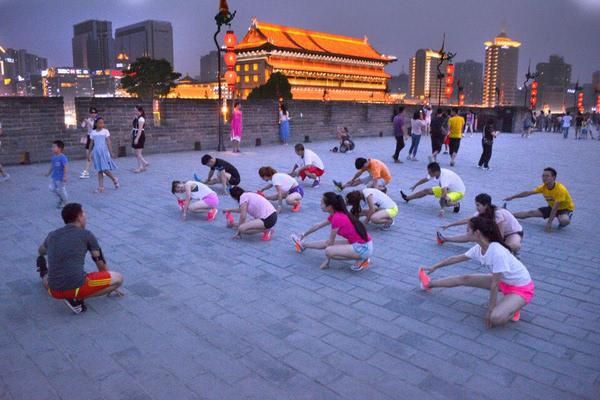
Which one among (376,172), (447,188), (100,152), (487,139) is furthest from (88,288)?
(487,139)

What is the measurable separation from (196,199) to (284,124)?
13490 mm

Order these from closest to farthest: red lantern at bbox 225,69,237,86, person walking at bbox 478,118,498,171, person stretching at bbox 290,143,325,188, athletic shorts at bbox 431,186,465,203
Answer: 1. athletic shorts at bbox 431,186,465,203
2. person stretching at bbox 290,143,325,188
3. person walking at bbox 478,118,498,171
4. red lantern at bbox 225,69,237,86

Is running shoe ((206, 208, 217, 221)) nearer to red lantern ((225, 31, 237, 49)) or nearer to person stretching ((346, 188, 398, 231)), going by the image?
person stretching ((346, 188, 398, 231))

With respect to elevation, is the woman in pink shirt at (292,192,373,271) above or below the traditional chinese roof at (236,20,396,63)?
below

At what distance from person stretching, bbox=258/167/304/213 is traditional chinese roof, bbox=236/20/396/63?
70.4m

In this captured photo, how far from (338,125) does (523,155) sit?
31.9 feet

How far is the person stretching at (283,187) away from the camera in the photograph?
822 cm

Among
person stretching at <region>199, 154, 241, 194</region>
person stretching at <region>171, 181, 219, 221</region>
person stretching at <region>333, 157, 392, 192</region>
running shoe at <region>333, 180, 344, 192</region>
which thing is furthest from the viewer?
running shoe at <region>333, 180, 344, 192</region>

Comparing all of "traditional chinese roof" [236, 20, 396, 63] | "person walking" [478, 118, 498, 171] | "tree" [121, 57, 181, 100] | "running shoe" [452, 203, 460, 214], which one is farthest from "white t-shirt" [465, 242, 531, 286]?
"traditional chinese roof" [236, 20, 396, 63]

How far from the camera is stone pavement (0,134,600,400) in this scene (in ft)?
11.2

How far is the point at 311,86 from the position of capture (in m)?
82.6

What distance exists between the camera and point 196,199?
8141 millimetres

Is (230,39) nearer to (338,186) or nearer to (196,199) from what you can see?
(338,186)

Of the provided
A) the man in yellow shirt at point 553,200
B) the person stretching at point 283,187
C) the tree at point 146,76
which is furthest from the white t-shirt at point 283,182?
the tree at point 146,76
